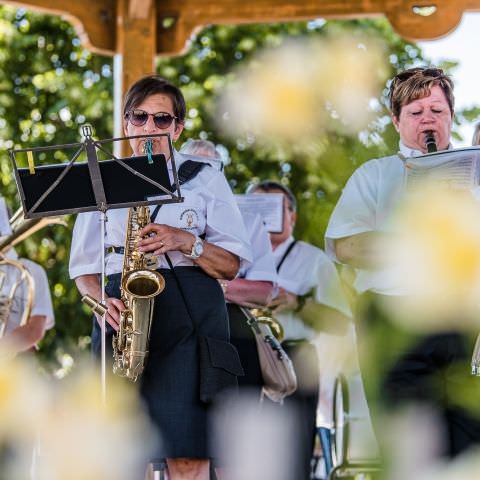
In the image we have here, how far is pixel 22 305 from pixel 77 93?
6541 mm

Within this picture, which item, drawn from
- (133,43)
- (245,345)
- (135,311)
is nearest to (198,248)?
(135,311)

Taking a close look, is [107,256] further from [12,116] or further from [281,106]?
[12,116]

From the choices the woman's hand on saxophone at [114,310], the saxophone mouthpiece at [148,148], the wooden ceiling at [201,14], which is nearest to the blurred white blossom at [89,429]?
the woman's hand on saxophone at [114,310]

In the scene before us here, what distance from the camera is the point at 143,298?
3289mm

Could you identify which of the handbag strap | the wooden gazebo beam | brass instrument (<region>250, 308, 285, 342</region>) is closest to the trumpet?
the wooden gazebo beam

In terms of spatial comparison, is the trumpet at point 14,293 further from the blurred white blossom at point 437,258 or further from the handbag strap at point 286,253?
the blurred white blossom at point 437,258

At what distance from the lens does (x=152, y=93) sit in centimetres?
355

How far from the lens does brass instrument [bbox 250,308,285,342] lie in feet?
16.4

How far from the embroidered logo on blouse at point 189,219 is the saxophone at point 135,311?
17cm

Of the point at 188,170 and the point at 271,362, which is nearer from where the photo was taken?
the point at 188,170

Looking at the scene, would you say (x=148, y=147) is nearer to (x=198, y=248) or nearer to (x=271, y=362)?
(x=198, y=248)

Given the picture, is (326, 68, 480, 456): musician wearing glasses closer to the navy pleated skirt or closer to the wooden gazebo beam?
the navy pleated skirt

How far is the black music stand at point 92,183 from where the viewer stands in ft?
10.3

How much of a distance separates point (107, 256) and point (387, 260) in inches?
90.0
